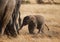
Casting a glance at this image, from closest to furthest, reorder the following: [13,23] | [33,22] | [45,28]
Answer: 1. [13,23]
2. [33,22]
3. [45,28]

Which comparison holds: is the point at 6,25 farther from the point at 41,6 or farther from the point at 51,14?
the point at 41,6

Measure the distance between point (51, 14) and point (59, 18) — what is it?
844 millimetres

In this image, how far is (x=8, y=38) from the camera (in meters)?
6.31

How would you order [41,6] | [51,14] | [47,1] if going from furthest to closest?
1. [47,1]
2. [41,6]
3. [51,14]

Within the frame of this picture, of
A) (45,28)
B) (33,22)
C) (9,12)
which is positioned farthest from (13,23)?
(45,28)

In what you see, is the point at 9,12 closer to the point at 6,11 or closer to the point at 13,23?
the point at 6,11

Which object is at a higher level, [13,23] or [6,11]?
[6,11]

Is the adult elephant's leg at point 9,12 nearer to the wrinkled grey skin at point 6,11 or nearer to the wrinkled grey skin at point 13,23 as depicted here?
the wrinkled grey skin at point 6,11

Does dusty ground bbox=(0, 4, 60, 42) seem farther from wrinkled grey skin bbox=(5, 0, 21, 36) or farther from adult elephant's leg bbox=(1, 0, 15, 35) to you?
adult elephant's leg bbox=(1, 0, 15, 35)

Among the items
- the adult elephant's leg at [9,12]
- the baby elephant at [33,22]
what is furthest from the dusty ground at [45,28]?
the adult elephant's leg at [9,12]

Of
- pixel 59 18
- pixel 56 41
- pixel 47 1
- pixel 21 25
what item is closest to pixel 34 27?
pixel 21 25

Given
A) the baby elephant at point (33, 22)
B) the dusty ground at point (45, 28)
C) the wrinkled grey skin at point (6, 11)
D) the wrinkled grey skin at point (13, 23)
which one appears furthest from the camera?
the baby elephant at point (33, 22)

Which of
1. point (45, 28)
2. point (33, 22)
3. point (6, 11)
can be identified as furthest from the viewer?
point (45, 28)

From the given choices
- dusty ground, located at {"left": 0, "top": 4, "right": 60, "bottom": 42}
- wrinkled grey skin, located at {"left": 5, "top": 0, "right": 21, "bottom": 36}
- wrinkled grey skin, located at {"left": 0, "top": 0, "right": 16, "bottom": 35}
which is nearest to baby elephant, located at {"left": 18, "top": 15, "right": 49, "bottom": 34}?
dusty ground, located at {"left": 0, "top": 4, "right": 60, "bottom": 42}
